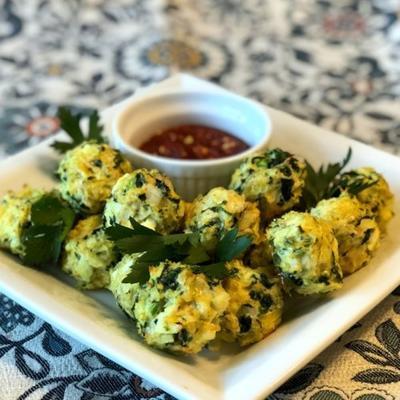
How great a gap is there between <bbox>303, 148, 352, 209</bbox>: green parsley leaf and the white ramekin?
149 mm

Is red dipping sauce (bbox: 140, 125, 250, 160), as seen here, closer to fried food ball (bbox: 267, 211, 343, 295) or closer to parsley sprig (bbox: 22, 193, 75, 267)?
parsley sprig (bbox: 22, 193, 75, 267)

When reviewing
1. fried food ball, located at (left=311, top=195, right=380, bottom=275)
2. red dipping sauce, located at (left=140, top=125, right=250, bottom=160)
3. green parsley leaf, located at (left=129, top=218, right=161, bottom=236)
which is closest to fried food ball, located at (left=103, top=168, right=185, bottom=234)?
green parsley leaf, located at (left=129, top=218, right=161, bottom=236)

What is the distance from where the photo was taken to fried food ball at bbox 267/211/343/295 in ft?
3.89

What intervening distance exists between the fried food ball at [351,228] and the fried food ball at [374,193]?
0.20 ft

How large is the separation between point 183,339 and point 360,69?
5.01 ft

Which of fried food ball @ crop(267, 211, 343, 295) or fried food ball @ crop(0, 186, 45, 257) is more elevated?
fried food ball @ crop(267, 211, 343, 295)

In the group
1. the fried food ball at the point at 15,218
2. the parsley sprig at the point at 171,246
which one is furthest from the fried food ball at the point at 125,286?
the fried food ball at the point at 15,218

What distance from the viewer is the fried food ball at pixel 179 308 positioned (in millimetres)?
1113

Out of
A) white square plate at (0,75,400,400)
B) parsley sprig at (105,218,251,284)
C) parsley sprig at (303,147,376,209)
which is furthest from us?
parsley sprig at (303,147,376,209)

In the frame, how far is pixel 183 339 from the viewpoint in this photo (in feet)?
3.66

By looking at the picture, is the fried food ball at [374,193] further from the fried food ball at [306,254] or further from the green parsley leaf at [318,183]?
the fried food ball at [306,254]

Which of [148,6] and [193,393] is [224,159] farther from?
[148,6]

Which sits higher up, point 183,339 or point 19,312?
point 183,339

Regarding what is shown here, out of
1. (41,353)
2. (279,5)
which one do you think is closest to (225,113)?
(41,353)
